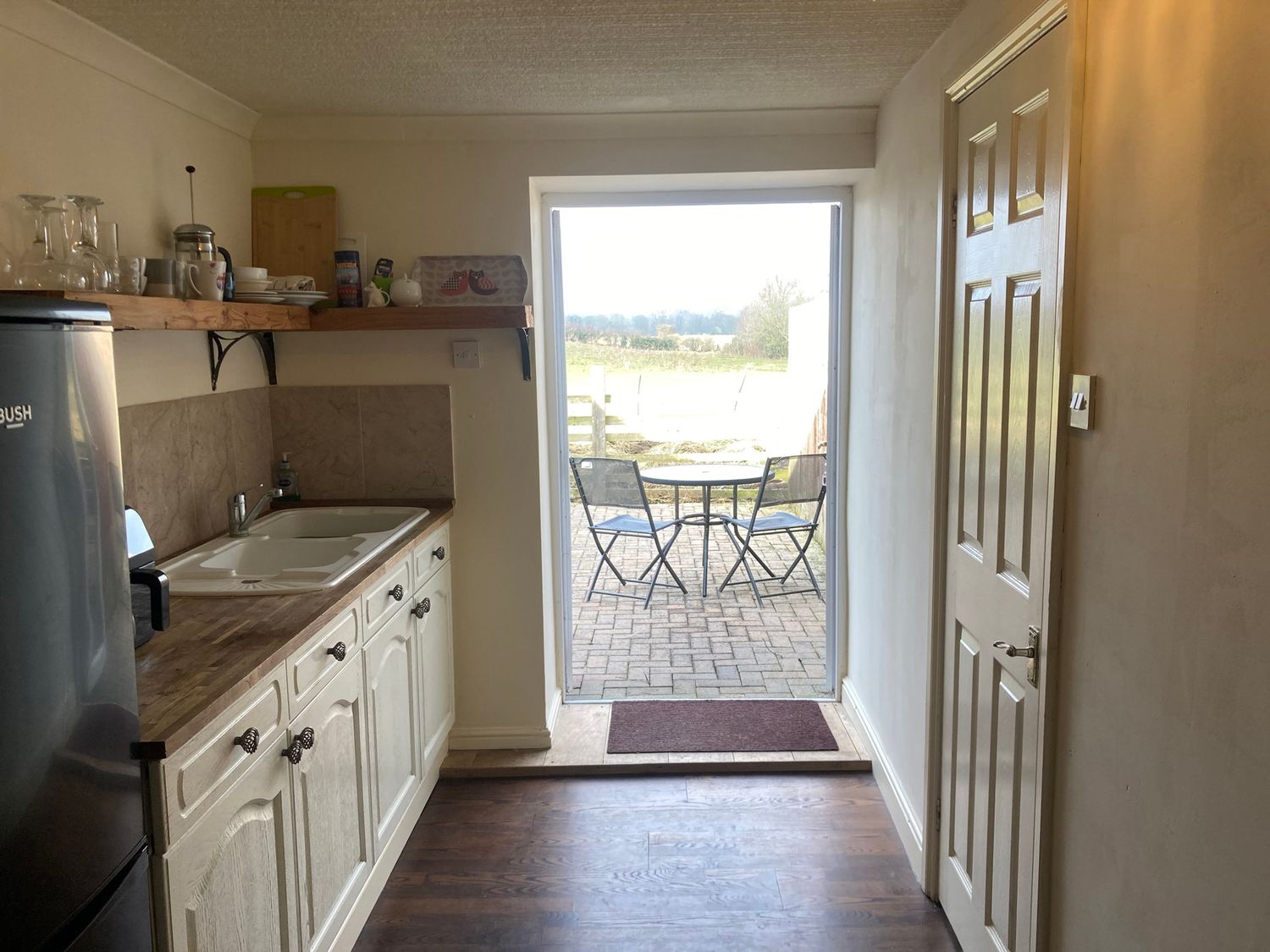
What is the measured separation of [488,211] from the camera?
130 inches

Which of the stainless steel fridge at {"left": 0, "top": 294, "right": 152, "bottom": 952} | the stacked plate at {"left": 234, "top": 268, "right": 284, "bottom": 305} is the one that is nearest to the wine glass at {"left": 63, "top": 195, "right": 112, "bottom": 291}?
the stacked plate at {"left": 234, "top": 268, "right": 284, "bottom": 305}

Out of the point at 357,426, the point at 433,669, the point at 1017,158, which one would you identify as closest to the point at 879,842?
the point at 433,669

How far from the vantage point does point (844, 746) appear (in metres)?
3.46

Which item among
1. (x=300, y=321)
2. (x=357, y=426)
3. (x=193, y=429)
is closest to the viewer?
(x=193, y=429)

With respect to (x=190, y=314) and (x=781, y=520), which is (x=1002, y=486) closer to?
(x=190, y=314)

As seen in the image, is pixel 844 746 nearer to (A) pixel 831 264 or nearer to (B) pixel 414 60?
(A) pixel 831 264

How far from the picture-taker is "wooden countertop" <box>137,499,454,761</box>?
148cm

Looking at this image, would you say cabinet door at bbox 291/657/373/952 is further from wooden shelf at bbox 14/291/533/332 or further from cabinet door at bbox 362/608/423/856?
wooden shelf at bbox 14/291/533/332

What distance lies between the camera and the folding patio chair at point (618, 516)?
4.38 metres

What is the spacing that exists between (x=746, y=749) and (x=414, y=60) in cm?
254

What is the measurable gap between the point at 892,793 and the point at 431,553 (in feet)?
5.55

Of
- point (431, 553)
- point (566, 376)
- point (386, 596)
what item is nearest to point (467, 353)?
point (566, 376)

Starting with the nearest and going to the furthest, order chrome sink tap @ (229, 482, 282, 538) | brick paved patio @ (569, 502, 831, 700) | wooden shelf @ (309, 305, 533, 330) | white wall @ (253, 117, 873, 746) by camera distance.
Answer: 1. chrome sink tap @ (229, 482, 282, 538)
2. wooden shelf @ (309, 305, 533, 330)
3. white wall @ (253, 117, 873, 746)
4. brick paved patio @ (569, 502, 831, 700)

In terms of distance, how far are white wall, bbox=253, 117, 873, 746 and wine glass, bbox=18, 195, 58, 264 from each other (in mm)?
1385
